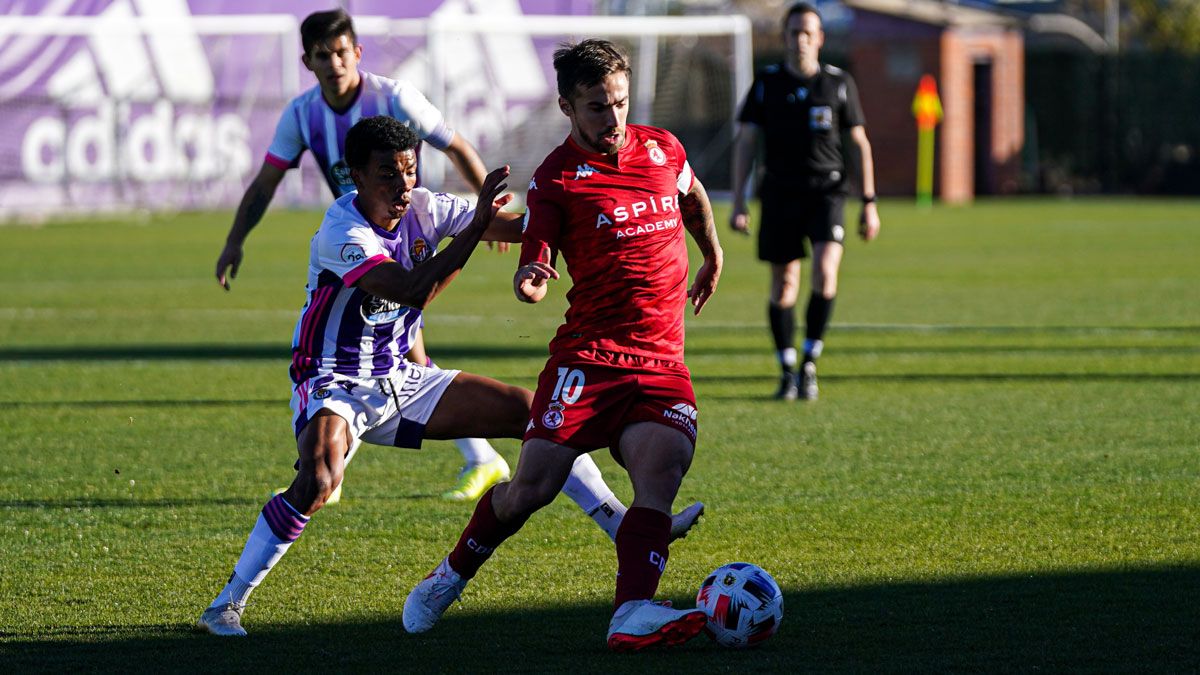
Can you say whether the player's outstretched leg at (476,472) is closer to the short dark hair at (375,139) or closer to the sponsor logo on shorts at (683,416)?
the short dark hair at (375,139)

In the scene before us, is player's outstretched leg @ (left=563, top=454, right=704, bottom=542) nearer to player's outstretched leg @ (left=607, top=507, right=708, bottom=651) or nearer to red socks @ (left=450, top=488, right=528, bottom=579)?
red socks @ (left=450, top=488, right=528, bottom=579)

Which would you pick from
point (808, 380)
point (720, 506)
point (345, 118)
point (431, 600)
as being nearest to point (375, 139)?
point (431, 600)

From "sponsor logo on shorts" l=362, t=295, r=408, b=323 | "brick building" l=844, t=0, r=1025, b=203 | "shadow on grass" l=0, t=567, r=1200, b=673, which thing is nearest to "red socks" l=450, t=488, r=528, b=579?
"shadow on grass" l=0, t=567, r=1200, b=673

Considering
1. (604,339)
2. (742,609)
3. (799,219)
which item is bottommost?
(742,609)

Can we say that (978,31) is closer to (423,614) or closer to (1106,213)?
(1106,213)

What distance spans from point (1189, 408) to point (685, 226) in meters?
4.70

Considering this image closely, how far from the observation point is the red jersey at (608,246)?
4.97 m

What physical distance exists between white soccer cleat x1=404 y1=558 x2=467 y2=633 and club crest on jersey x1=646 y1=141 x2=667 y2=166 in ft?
4.51

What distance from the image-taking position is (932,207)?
36.8 m

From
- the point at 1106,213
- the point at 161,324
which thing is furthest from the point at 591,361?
the point at 1106,213

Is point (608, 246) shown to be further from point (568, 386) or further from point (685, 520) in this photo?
point (685, 520)

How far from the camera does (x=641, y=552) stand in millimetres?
4750

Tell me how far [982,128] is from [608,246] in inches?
1588

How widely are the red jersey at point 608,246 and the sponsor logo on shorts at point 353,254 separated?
1.84 ft
